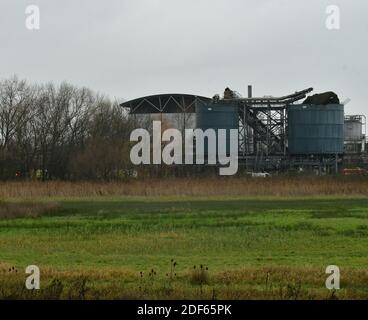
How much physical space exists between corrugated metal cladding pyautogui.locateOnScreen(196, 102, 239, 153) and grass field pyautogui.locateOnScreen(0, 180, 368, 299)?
34.6 m

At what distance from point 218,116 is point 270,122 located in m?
6.15

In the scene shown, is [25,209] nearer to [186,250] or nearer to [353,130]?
[186,250]

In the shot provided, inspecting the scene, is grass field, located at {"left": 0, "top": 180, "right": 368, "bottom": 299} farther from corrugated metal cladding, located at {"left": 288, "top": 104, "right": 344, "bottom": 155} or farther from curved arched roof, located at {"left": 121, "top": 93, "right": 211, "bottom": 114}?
corrugated metal cladding, located at {"left": 288, "top": 104, "right": 344, "bottom": 155}

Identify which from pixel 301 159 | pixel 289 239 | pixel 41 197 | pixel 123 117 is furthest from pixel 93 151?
pixel 289 239

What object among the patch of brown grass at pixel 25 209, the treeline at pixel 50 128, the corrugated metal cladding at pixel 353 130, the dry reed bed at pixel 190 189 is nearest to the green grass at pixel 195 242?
the patch of brown grass at pixel 25 209

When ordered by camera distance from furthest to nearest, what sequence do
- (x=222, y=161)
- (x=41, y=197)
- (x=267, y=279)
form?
(x=222, y=161) → (x=41, y=197) → (x=267, y=279)

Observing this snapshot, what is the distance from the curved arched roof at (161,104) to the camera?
69.4m

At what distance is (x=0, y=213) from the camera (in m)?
29.9

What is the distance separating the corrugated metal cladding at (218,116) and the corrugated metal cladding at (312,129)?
19.8 feet

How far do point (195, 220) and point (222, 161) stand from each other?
37907 mm

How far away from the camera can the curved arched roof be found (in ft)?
228

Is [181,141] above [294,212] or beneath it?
above

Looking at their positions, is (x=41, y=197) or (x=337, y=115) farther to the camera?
(x=337, y=115)

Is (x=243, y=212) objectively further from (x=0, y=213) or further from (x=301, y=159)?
(x=301, y=159)
